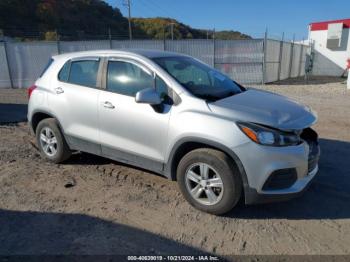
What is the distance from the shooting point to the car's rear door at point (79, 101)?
4605 millimetres

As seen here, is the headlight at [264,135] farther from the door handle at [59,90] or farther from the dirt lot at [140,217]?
the door handle at [59,90]

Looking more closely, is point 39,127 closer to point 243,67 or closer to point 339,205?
point 339,205

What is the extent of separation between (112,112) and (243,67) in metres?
13.3

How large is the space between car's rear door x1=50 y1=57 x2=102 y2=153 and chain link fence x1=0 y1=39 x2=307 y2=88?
1140cm

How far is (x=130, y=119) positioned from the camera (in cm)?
415

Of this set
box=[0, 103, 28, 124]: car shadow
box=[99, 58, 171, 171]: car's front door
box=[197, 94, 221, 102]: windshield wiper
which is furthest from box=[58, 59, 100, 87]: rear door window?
box=[0, 103, 28, 124]: car shadow

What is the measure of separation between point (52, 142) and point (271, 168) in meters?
3.46

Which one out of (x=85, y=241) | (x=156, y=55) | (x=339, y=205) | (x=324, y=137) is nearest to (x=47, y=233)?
(x=85, y=241)

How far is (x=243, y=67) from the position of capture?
54.7ft

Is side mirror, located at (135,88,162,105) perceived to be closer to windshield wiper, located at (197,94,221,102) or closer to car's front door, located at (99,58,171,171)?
car's front door, located at (99,58,171,171)

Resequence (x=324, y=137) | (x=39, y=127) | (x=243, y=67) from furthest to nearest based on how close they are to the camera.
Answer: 1. (x=243, y=67)
2. (x=324, y=137)
3. (x=39, y=127)

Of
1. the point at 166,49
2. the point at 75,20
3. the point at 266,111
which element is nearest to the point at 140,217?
the point at 266,111

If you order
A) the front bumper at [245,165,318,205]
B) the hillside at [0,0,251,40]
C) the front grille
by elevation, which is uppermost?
the hillside at [0,0,251,40]

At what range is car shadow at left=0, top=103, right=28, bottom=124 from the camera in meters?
8.55
